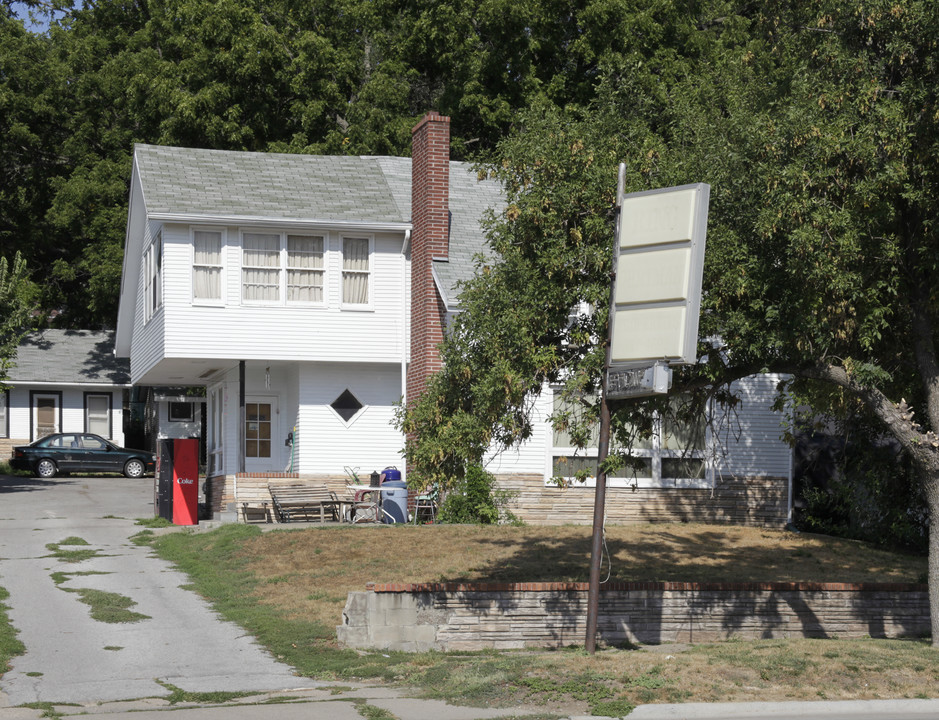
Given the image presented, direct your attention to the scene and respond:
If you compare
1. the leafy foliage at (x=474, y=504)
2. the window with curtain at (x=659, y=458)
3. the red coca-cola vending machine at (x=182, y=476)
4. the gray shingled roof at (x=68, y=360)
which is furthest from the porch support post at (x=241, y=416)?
the gray shingled roof at (x=68, y=360)

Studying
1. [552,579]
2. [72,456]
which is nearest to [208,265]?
[552,579]

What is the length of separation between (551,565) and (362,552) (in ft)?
10.0

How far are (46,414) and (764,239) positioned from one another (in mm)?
35471

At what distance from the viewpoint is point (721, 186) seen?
12648 mm

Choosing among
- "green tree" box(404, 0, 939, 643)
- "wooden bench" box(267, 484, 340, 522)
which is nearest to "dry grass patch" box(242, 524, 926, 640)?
"wooden bench" box(267, 484, 340, 522)

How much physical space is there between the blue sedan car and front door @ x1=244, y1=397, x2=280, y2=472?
45.6 feet

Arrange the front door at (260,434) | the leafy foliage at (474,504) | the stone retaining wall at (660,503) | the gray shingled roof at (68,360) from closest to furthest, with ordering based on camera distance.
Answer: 1. the leafy foliage at (474,504)
2. the stone retaining wall at (660,503)
3. the front door at (260,434)
4. the gray shingled roof at (68,360)

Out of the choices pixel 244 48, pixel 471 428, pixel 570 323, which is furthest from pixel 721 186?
pixel 244 48

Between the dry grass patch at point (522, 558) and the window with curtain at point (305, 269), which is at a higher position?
the window with curtain at point (305, 269)

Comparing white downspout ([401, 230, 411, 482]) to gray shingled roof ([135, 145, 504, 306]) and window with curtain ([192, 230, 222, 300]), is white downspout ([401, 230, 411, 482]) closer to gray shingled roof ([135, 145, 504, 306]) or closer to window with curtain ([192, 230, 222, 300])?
gray shingled roof ([135, 145, 504, 306])

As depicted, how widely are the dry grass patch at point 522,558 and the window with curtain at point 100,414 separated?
24.8 meters

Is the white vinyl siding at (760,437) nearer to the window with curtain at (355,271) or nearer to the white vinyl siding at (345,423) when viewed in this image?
the white vinyl siding at (345,423)

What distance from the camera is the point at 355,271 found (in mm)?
25297

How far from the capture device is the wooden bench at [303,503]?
900 inches
